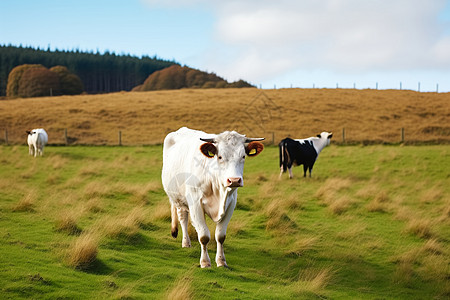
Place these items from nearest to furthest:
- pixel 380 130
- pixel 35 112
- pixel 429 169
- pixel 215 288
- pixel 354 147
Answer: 1. pixel 215 288
2. pixel 429 169
3. pixel 354 147
4. pixel 380 130
5. pixel 35 112

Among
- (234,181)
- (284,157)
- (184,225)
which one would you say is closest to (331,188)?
(284,157)

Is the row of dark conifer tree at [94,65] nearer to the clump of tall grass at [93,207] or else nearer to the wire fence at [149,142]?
the wire fence at [149,142]

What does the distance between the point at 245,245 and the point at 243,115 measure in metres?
34.0

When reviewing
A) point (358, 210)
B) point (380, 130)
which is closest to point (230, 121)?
point (380, 130)

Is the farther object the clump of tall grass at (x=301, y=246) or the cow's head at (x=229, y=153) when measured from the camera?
the clump of tall grass at (x=301, y=246)

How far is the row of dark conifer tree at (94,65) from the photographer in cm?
11438

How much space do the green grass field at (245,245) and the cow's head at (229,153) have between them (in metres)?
1.37

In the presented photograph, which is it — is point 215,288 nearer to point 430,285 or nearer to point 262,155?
point 430,285

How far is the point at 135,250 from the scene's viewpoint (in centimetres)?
743

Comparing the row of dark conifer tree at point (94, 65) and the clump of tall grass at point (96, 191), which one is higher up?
the row of dark conifer tree at point (94, 65)

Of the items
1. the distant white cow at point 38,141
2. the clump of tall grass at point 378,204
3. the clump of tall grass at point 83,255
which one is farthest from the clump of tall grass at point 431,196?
the distant white cow at point 38,141

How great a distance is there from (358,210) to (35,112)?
38395 millimetres

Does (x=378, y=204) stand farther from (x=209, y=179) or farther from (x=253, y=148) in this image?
(x=209, y=179)

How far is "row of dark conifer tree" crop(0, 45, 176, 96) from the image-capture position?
114 m
